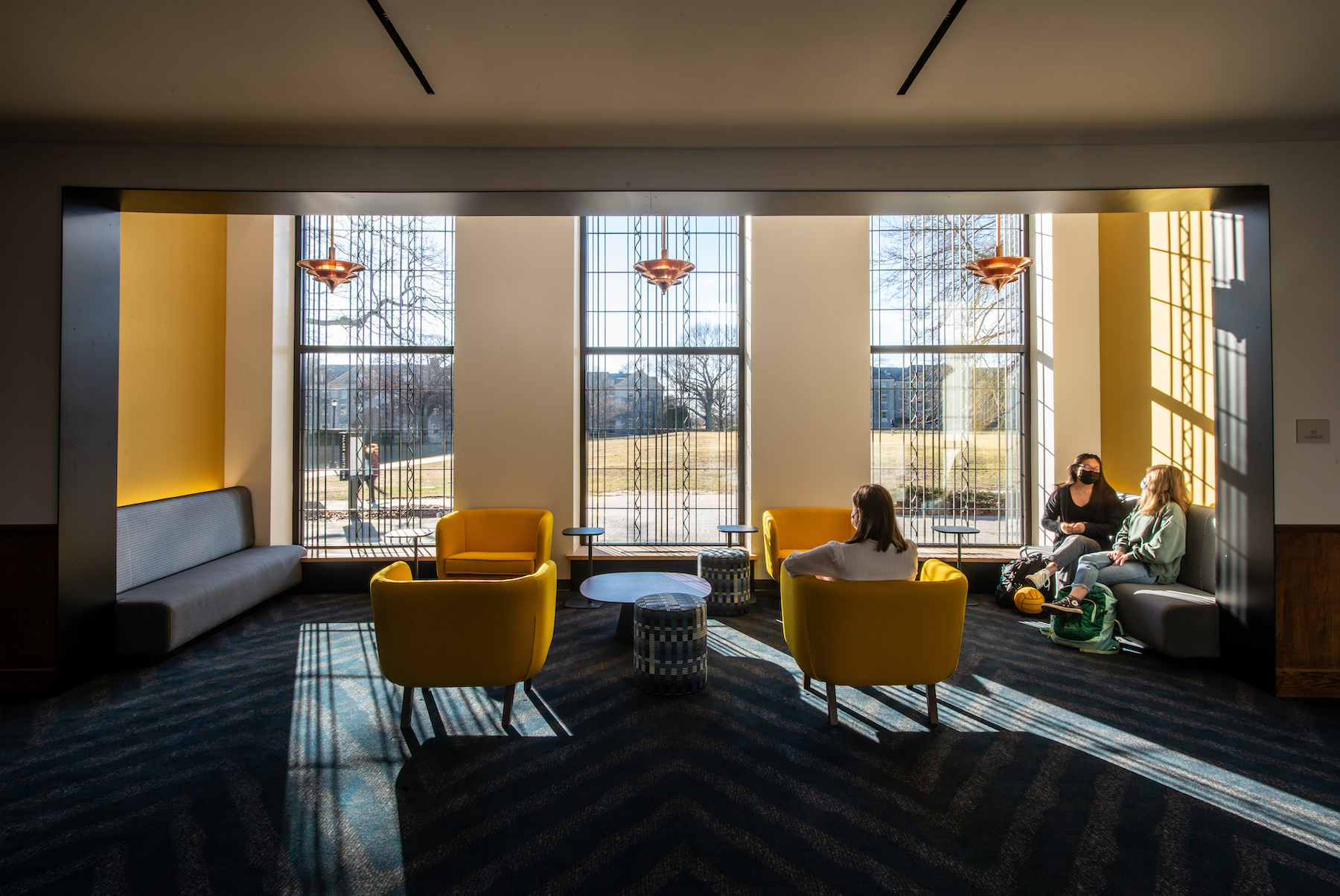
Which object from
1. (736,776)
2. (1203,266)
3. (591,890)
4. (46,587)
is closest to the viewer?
(591,890)

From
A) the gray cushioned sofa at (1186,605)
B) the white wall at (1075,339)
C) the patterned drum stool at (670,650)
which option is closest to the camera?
the patterned drum stool at (670,650)

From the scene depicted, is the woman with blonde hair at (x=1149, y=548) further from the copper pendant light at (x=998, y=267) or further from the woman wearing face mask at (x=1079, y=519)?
the copper pendant light at (x=998, y=267)

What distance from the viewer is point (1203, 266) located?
4863 mm

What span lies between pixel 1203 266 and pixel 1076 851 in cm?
458

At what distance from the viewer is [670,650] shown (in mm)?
3785

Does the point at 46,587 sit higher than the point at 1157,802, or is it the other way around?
the point at 46,587

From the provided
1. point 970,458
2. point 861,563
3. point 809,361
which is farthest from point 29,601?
point 970,458

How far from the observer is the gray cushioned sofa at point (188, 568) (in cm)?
427

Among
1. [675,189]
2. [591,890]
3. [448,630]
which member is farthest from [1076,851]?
[675,189]

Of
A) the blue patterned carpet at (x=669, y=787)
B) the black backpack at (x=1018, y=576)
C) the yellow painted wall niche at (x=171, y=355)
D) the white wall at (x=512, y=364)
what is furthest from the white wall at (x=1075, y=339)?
the yellow painted wall niche at (x=171, y=355)

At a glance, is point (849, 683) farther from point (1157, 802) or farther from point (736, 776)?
point (1157, 802)

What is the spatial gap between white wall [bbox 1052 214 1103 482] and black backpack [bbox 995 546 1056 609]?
112 cm

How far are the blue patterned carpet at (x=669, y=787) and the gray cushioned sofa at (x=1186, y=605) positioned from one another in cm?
30

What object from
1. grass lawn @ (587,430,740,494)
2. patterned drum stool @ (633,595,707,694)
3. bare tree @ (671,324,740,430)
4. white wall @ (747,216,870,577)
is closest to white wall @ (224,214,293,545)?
grass lawn @ (587,430,740,494)
